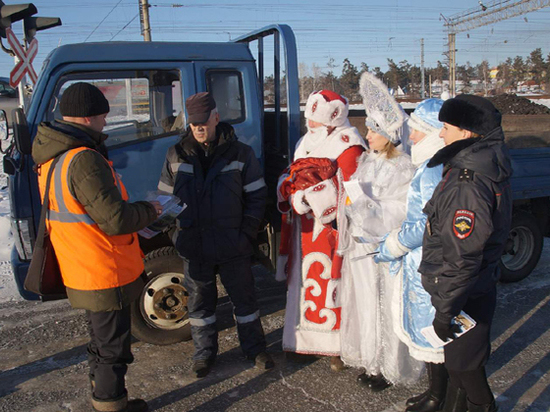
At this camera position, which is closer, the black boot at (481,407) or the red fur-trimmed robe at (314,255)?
the black boot at (481,407)

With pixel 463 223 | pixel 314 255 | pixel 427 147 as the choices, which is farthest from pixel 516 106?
pixel 463 223

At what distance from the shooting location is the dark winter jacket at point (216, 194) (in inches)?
127

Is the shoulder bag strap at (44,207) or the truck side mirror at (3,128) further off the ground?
the truck side mirror at (3,128)

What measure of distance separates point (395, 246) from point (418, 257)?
0.12 meters

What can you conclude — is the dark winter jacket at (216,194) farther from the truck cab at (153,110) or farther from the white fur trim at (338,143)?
the truck cab at (153,110)

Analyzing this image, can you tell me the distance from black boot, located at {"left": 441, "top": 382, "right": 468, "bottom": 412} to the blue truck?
1.69m

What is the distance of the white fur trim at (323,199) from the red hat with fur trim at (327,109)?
1.36ft

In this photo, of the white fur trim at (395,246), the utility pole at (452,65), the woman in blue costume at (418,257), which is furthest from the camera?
the utility pole at (452,65)

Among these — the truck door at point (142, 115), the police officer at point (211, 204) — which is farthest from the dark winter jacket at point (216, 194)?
the truck door at point (142, 115)

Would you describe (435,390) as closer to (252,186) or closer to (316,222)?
(316,222)

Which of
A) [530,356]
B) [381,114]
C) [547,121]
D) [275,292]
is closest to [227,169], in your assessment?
[381,114]

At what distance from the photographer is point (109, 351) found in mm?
2707

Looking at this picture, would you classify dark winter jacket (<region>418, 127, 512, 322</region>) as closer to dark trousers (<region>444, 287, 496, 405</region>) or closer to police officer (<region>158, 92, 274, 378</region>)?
dark trousers (<region>444, 287, 496, 405</region>)

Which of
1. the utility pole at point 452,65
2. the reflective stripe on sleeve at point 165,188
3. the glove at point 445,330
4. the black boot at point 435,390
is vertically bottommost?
the black boot at point 435,390
